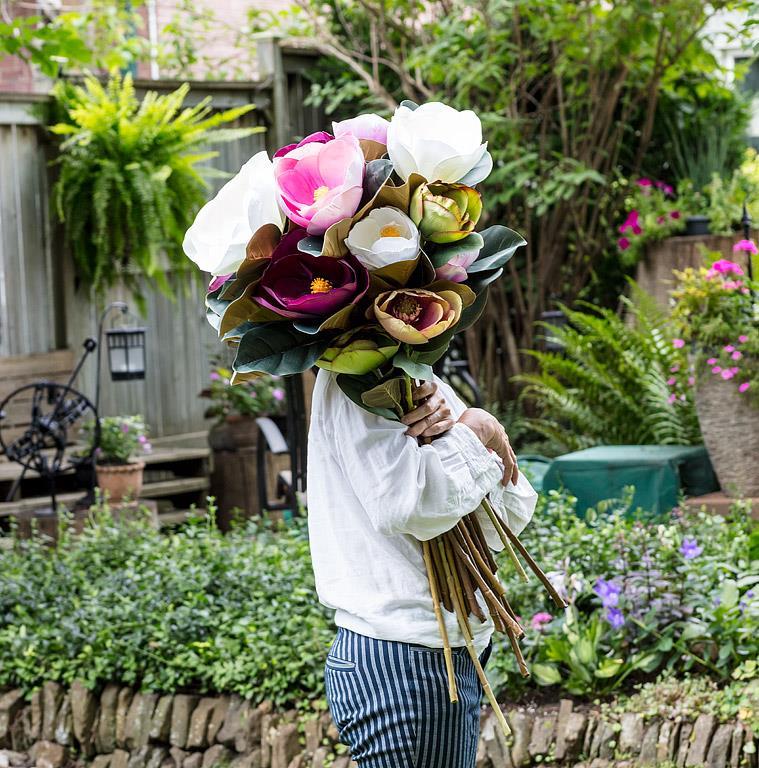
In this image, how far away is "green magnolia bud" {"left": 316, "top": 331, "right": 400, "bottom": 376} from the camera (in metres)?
1.88

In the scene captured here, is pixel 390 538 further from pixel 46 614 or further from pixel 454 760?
pixel 46 614

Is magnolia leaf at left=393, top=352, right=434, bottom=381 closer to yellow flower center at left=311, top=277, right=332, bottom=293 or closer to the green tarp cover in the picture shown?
yellow flower center at left=311, top=277, right=332, bottom=293

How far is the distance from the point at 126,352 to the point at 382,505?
4.72 metres

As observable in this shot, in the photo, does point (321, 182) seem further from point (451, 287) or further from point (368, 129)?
point (451, 287)

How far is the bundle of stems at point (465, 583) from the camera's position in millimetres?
1964

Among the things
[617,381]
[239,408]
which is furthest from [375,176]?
[239,408]

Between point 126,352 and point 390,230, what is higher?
point 390,230

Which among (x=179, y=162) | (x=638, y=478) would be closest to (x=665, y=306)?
(x=638, y=478)

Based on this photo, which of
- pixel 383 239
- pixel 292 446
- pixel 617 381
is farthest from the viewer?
pixel 617 381

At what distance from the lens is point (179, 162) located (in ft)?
22.6

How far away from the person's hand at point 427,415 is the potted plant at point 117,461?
14.7 feet

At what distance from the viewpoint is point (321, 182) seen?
1894 millimetres

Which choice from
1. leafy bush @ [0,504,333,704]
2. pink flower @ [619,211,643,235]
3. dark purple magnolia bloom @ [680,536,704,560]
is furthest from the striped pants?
pink flower @ [619,211,643,235]

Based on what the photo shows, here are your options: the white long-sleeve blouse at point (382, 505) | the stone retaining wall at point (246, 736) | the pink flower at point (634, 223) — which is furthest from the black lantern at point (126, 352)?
the white long-sleeve blouse at point (382, 505)
